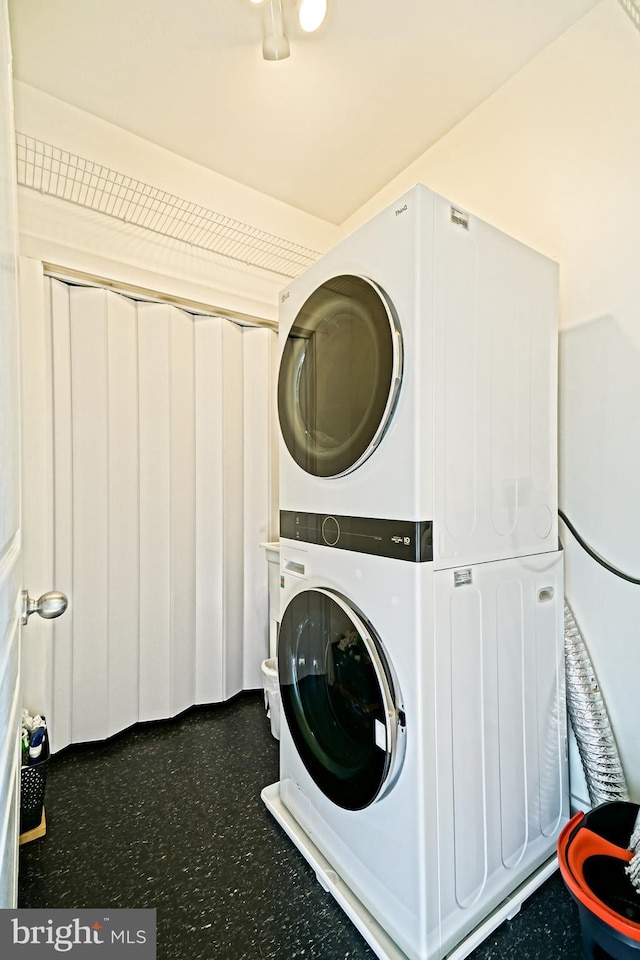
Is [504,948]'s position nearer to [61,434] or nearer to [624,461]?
[624,461]

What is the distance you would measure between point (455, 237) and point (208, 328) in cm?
161

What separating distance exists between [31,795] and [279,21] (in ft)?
8.68

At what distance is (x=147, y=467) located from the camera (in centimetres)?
228

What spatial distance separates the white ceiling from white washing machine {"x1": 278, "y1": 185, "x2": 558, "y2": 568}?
856mm

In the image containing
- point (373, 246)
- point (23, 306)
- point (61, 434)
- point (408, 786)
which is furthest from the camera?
point (61, 434)

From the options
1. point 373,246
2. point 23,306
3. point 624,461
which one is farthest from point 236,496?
point 624,461

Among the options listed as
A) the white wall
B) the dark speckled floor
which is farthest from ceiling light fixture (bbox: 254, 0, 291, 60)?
the dark speckled floor

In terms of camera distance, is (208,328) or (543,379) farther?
(208,328)

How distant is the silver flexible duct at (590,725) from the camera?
138cm

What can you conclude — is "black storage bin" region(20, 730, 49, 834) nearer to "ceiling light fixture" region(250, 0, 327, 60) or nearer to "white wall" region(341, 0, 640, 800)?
"white wall" region(341, 0, 640, 800)

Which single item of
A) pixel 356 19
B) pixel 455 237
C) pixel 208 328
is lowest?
pixel 455 237

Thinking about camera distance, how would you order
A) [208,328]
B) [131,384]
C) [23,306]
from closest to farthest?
[23,306] → [131,384] → [208,328]

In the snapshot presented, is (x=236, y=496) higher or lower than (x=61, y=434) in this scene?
lower

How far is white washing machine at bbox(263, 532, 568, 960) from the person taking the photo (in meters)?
1.10
